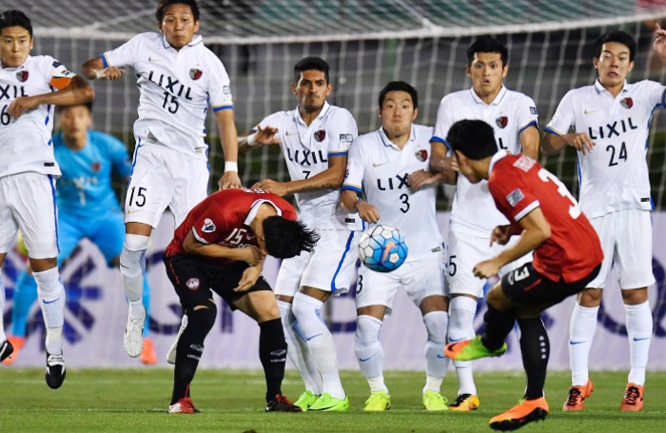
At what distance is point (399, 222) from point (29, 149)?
9.42ft

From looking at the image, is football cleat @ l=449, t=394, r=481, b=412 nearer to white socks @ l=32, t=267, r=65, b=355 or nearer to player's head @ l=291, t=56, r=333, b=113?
player's head @ l=291, t=56, r=333, b=113

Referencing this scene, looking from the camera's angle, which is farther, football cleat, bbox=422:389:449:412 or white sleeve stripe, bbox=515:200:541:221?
football cleat, bbox=422:389:449:412

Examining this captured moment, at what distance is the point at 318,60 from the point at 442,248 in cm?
176

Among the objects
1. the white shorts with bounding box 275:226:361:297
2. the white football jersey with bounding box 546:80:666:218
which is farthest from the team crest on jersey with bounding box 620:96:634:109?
the white shorts with bounding box 275:226:361:297

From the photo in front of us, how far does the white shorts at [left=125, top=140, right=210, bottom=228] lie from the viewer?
9.34 metres

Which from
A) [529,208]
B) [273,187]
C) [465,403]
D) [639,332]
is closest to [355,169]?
[273,187]

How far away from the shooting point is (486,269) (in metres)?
6.68

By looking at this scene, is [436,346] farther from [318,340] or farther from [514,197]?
[514,197]

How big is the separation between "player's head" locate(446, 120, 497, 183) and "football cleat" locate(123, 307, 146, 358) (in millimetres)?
3655

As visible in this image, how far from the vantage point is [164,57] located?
30.9ft

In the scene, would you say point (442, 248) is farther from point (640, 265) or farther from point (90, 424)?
point (90, 424)

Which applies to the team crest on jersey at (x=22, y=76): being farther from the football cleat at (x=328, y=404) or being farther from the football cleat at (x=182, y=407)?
the football cleat at (x=328, y=404)

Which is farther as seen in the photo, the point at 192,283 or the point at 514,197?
the point at 192,283

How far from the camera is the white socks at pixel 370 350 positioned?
9195 millimetres
